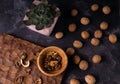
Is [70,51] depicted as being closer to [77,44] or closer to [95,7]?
[77,44]

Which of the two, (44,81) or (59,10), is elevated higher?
(59,10)

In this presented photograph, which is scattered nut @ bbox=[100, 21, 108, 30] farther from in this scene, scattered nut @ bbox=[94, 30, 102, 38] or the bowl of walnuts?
the bowl of walnuts

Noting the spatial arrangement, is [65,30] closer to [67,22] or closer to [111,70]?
[67,22]

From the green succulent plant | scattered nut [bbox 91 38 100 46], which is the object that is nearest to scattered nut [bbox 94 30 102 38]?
scattered nut [bbox 91 38 100 46]

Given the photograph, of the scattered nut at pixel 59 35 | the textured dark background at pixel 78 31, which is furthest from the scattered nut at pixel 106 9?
the scattered nut at pixel 59 35

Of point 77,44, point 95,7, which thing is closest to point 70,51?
point 77,44

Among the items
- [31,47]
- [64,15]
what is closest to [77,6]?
[64,15]
